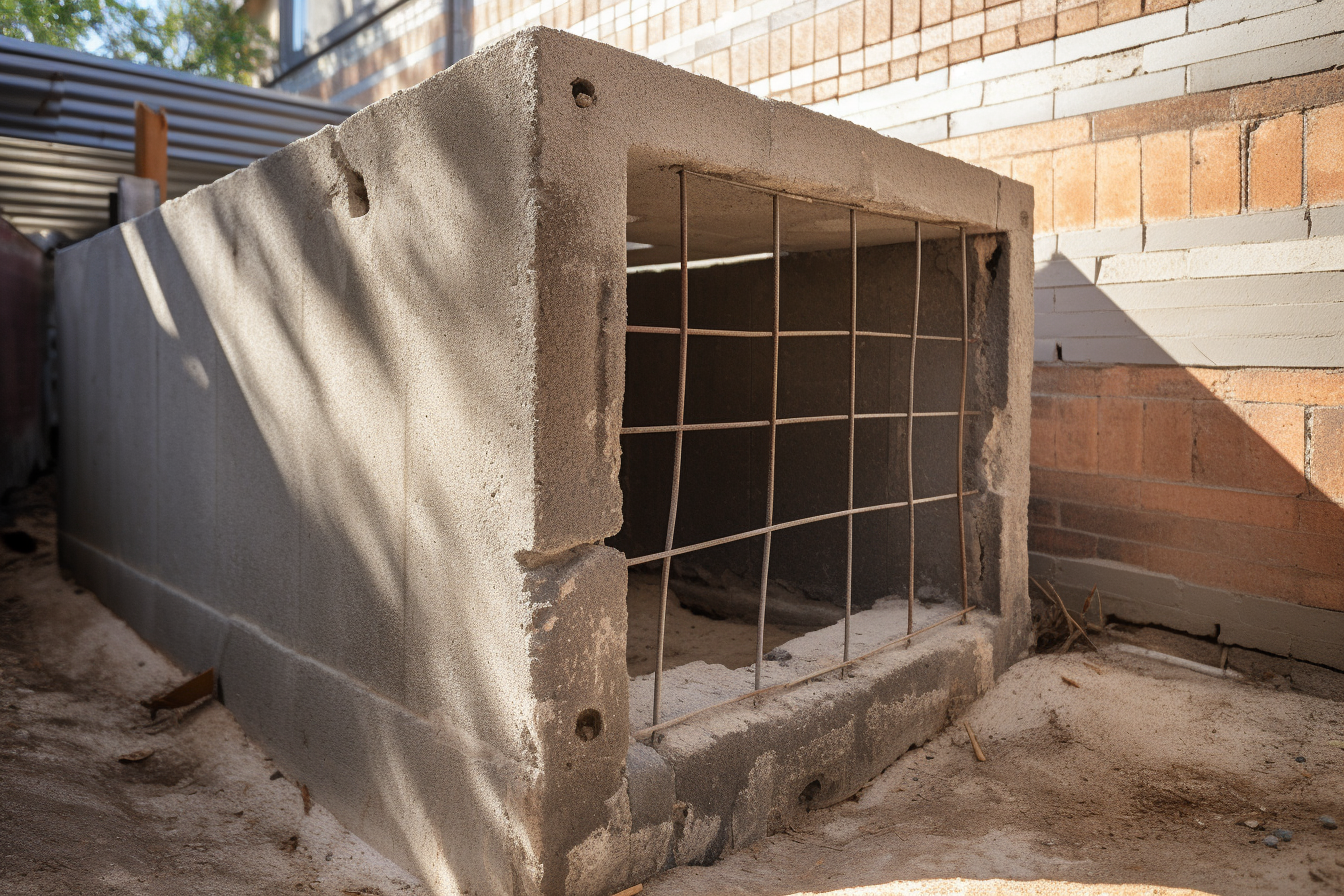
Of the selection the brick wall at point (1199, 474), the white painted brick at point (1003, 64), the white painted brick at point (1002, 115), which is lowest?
the brick wall at point (1199, 474)

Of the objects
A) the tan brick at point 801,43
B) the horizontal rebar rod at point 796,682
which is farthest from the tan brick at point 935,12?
the horizontal rebar rod at point 796,682

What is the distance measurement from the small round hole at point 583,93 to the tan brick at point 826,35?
373 cm

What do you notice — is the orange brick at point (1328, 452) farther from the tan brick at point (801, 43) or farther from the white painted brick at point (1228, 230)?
the tan brick at point (801, 43)

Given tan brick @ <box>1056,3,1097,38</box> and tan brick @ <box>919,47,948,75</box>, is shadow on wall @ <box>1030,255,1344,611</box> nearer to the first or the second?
tan brick @ <box>1056,3,1097,38</box>

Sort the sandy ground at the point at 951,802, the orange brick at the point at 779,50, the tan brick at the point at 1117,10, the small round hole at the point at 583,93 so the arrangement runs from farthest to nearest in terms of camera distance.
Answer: the orange brick at the point at 779,50 < the tan brick at the point at 1117,10 < the sandy ground at the point at 951,802 < the small round hole at the point at 583,93

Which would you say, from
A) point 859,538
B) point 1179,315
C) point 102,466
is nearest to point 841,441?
point 859,538

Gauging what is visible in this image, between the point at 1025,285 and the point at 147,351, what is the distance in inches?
153

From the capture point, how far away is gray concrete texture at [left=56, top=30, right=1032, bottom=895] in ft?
6.44

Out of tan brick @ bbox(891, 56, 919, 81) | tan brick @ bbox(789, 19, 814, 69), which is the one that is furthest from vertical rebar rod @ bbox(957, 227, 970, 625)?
tan brick @ bbox(789, 19, 814, 69)

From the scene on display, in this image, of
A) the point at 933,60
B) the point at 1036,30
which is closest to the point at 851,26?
the point at 933,60

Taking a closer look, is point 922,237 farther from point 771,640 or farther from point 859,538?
point 771,640

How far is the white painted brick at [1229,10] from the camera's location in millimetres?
3535

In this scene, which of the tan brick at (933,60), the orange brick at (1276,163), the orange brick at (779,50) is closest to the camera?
the orange brick at (1276,163)

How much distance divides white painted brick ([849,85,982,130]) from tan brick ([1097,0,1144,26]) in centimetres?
63
